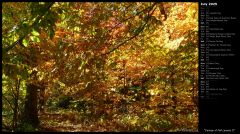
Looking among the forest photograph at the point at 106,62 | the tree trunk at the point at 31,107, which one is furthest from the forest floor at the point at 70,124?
the tree trunk at the point at 31,107

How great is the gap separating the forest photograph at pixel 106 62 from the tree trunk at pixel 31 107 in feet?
0.10

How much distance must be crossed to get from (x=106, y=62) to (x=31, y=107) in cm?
462

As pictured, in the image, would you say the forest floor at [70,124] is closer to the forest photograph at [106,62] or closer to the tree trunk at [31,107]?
the forest photograph at [106,62]

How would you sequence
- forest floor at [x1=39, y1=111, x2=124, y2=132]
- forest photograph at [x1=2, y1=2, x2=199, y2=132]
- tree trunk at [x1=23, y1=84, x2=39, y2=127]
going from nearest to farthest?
forest photograph at [x1=2, y1=2, x2=199, y2=132] → forest floor at [x1=39, y1=111, x2=124, y2=132] → tree trunk at [x1=23, y1=84, x2=39, y2=127]

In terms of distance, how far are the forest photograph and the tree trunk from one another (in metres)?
0.03

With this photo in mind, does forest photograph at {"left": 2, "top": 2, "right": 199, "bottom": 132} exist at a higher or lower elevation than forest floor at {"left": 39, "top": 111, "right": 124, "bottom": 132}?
higher

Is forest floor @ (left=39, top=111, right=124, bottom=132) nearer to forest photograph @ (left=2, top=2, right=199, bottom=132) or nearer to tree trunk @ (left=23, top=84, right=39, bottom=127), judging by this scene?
forest photograph @ (left=2, top=2, right=199, bottom=132)

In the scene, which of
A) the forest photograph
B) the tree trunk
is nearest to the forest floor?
the forest photograph

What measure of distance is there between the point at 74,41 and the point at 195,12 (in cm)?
243

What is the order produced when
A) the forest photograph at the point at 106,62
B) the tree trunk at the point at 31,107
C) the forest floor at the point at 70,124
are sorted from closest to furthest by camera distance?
1. the forest photograph at the point at 106,62
2. the forest floor at the point at 70,124
3. the tree trunk at the point at 31,107

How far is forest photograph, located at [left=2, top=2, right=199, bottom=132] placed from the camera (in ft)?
19.7

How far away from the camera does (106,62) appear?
796 cm

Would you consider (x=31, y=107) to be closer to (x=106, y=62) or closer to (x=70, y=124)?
(x=70, y=124)

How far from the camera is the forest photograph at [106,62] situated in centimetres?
600
